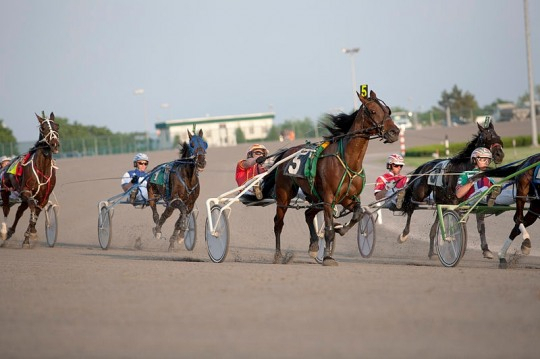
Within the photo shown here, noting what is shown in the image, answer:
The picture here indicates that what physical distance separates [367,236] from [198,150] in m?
3.12

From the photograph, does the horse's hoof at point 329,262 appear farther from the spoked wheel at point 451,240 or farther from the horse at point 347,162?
the spoked wheel at point 451,240

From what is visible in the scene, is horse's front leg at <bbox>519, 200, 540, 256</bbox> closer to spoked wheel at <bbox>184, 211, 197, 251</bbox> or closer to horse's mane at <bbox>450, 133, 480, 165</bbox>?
horse's mane at <bbox>450, 133, 480, 165</bbox>

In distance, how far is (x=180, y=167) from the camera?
15.5 metres

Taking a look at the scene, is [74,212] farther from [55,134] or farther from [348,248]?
[348,248]

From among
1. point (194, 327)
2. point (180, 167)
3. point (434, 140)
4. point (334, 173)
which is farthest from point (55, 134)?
point (434, 140)

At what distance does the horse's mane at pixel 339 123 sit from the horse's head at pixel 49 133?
19.4ft

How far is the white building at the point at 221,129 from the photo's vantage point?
69.3 m

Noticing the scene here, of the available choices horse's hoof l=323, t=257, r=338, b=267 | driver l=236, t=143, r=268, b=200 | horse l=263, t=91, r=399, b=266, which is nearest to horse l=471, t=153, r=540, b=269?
horse l=263, t=91, r=399, b=266

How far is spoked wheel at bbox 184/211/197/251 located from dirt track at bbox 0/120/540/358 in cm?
228

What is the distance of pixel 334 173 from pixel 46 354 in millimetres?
5583

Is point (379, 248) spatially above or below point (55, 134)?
below

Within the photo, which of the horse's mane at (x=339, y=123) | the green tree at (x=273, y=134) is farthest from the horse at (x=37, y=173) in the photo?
the green tree at (x=273, y=134)

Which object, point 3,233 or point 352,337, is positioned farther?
point 3,233

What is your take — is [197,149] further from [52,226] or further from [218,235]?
[52,226]
